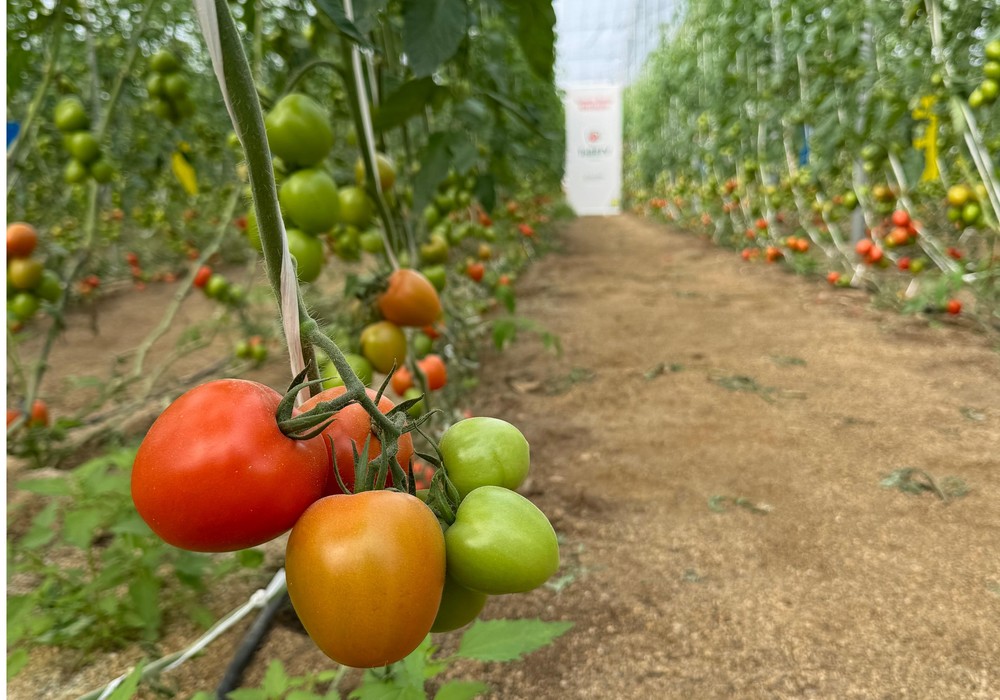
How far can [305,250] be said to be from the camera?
1024 mm

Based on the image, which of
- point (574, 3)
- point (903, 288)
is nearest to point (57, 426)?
point (903, 288)

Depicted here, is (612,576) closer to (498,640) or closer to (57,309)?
(498,640)

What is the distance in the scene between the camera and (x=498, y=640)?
857mm

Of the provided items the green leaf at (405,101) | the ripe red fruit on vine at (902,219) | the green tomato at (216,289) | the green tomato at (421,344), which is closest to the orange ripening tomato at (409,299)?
the green leaf at (405,101)

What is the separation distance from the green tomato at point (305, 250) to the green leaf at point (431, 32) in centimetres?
31

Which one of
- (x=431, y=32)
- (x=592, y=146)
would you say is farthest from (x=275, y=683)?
(x=592, y=146)

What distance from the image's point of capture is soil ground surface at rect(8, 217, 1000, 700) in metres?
1.25

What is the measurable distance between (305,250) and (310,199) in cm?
8

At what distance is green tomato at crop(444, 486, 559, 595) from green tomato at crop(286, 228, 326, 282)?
647mm

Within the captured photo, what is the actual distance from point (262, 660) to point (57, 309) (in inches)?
51.9

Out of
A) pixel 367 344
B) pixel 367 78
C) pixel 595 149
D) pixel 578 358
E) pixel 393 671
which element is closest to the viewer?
pixel 393 671

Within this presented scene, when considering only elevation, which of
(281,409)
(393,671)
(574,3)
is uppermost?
(574,3)

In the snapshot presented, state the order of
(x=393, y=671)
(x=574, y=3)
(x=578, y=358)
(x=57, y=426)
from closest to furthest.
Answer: (x=393, y=671)
(x=57, y=426)
(x=578, y=358)
(x=574, y=3)

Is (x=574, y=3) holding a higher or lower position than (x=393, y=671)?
higher
